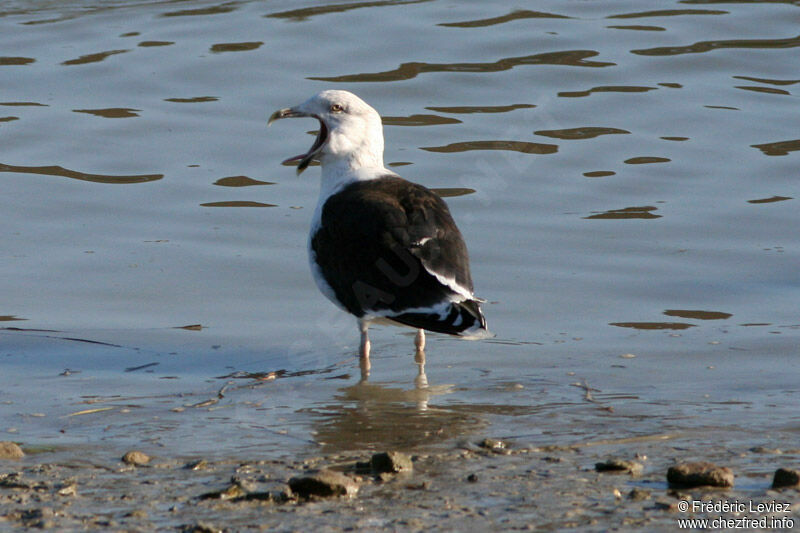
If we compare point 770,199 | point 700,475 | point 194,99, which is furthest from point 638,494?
point 194,99

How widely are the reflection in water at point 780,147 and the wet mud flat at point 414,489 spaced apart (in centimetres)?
546

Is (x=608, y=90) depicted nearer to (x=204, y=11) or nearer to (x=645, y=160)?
(x=645, y=160)

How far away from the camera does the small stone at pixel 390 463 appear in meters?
4.26

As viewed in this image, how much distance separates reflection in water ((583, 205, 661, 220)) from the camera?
8.60 meters

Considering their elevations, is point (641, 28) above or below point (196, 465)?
above

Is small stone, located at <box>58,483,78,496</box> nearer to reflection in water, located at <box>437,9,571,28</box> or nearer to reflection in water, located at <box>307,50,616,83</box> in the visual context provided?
reflection in water, located at <box>307,50,616,83</box>

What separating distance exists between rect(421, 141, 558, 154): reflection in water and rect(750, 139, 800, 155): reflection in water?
5.14 feet

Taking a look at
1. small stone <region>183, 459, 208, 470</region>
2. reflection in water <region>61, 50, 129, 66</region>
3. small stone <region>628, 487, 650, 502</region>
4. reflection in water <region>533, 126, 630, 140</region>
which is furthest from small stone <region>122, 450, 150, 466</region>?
reflection in water <region>61, 50, 129, 66</region>

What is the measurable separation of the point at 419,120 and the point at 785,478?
22.9 feet

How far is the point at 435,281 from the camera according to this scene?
18.7 feet

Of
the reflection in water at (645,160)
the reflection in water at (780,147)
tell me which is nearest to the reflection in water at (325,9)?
the reflection in water at (645,160)

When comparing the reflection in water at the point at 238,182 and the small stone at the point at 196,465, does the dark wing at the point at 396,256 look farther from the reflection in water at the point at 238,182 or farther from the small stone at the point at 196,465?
the reflection in water at the point at 238,182

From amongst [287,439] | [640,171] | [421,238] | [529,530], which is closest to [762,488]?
[529,530]

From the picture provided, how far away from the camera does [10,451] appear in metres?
4.54
